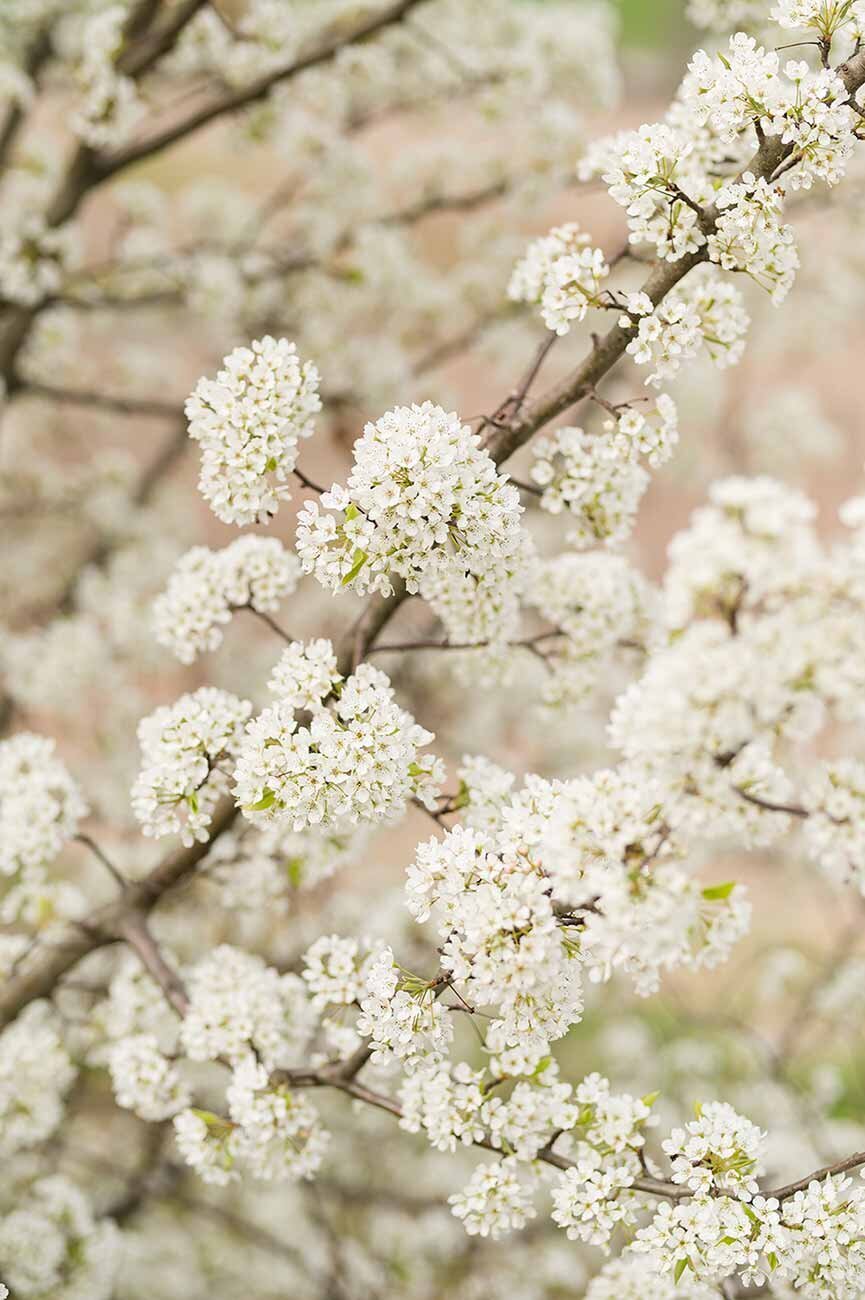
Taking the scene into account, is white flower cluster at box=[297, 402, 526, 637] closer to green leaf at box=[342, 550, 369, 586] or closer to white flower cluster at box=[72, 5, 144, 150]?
green leaf at box=[342, 550, 369, 586]

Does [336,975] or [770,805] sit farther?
[336,975]

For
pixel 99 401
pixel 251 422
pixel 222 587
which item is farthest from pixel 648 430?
pixel 99 401

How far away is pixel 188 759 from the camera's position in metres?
2.06

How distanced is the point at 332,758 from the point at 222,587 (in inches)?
23.6

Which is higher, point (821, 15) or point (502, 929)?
point (821, 15)

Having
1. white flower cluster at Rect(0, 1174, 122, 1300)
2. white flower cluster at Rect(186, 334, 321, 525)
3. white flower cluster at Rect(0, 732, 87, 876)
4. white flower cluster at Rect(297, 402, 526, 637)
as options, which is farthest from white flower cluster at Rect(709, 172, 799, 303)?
white flower cluster at Rect(0, 1174, 122, 1300)

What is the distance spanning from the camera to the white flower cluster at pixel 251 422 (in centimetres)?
189

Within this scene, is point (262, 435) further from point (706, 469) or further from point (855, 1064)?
point (855, 1064)

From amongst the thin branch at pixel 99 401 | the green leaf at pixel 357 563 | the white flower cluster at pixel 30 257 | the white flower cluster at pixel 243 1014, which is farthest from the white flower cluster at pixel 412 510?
the thin branch at pixel 99 401

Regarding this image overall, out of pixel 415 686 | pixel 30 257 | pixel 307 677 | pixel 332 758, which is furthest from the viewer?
pixel 415 686

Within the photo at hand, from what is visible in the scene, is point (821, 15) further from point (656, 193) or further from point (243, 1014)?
point (243, 1014)

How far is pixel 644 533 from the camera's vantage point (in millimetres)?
8031

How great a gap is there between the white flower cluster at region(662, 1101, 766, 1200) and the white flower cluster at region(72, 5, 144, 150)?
9.23ft

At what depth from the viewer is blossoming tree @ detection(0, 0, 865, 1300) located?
154cm
